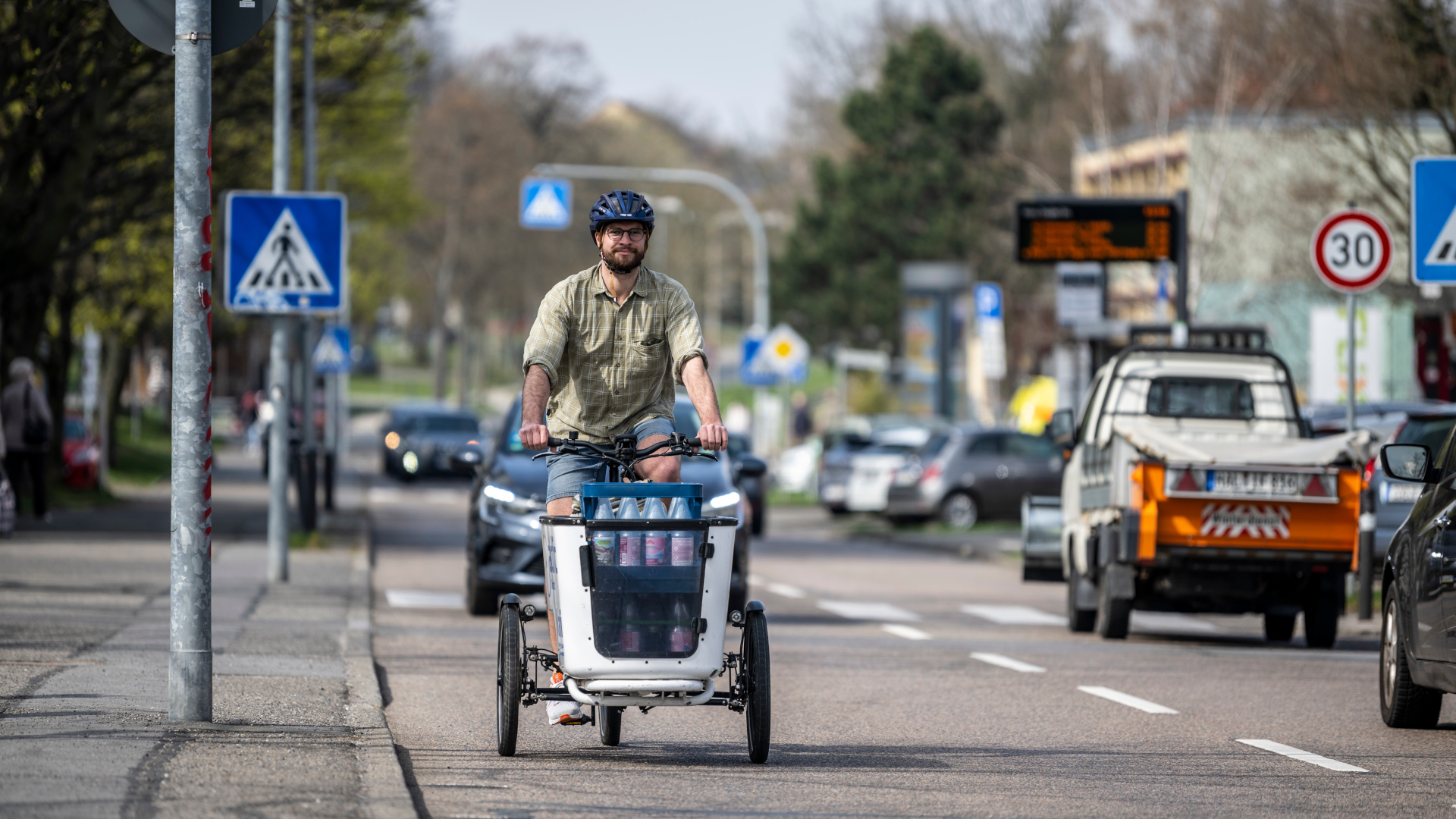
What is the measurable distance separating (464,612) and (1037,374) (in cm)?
4485

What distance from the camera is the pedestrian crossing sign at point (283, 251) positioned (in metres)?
16.3

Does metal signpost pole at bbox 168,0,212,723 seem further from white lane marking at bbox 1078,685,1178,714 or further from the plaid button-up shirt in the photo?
white lane marking at bbox 1078,685,1178,714

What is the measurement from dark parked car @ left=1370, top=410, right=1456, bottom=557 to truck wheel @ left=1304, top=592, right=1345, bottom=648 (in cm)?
297

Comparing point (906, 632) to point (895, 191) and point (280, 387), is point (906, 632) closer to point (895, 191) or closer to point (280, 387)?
point (280, 387)

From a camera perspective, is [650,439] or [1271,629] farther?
[1271,629]

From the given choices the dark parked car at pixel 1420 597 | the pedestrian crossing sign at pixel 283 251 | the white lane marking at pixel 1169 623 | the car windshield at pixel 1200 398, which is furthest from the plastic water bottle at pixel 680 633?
the pedestrian crossing sign at pixel 283 251

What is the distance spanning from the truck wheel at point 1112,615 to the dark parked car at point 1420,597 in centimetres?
404

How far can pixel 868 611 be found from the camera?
1686cm

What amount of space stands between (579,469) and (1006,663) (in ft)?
18.2

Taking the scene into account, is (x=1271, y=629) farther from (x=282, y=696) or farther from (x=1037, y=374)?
(x=1037, y=374)

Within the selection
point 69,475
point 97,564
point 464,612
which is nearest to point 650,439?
point 464,612

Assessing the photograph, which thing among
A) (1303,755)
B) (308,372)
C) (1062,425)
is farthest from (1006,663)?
(308,372)

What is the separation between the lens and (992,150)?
192 feet

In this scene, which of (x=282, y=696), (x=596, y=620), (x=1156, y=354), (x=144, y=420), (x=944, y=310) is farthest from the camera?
(x=144, y=420)
